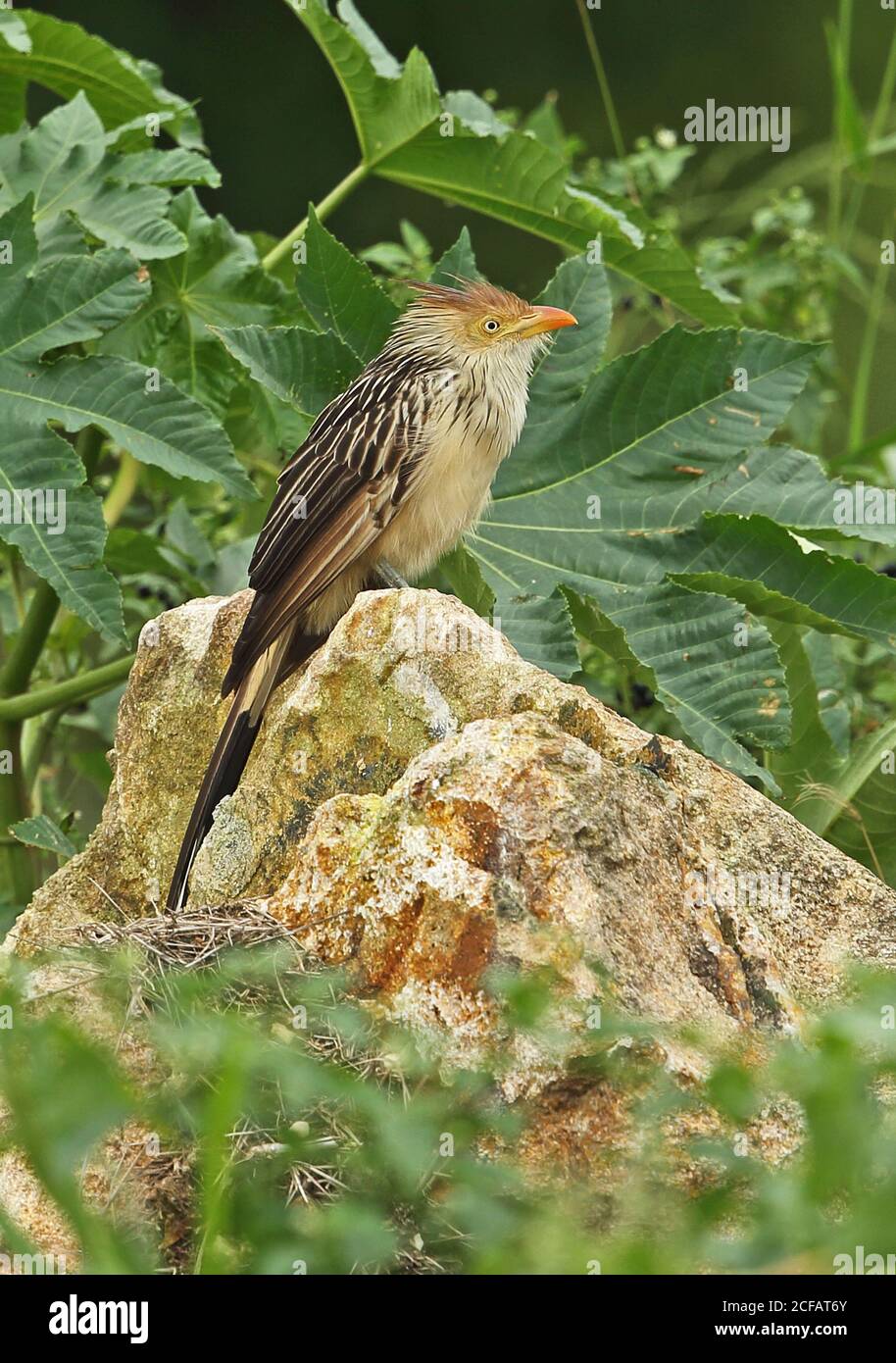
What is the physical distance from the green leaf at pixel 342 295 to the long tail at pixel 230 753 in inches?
40.8

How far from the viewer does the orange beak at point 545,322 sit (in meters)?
3.62

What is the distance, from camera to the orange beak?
11.9 ft

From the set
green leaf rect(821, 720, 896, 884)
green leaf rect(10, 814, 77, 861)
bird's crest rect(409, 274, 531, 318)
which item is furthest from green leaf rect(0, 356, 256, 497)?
green leaf rect(821, 720, 896, 884)

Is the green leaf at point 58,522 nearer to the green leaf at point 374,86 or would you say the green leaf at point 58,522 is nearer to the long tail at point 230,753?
the long tail at point 230,753

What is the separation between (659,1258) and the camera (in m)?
1.23

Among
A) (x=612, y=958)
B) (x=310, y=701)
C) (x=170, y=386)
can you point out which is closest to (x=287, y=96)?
(x=170, y=386)

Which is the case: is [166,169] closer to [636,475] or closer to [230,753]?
[636,475]

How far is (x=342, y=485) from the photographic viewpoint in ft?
11.0

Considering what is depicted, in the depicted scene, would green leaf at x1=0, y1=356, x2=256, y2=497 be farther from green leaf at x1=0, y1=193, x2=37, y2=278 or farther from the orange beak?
the orange beak

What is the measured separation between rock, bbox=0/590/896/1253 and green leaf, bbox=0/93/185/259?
3.85ft

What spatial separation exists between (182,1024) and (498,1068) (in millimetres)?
396

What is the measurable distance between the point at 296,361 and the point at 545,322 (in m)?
0.56

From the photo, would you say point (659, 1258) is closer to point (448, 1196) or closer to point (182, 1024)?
point (448, 1196)

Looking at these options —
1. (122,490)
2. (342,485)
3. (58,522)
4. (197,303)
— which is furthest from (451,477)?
(122,490)
